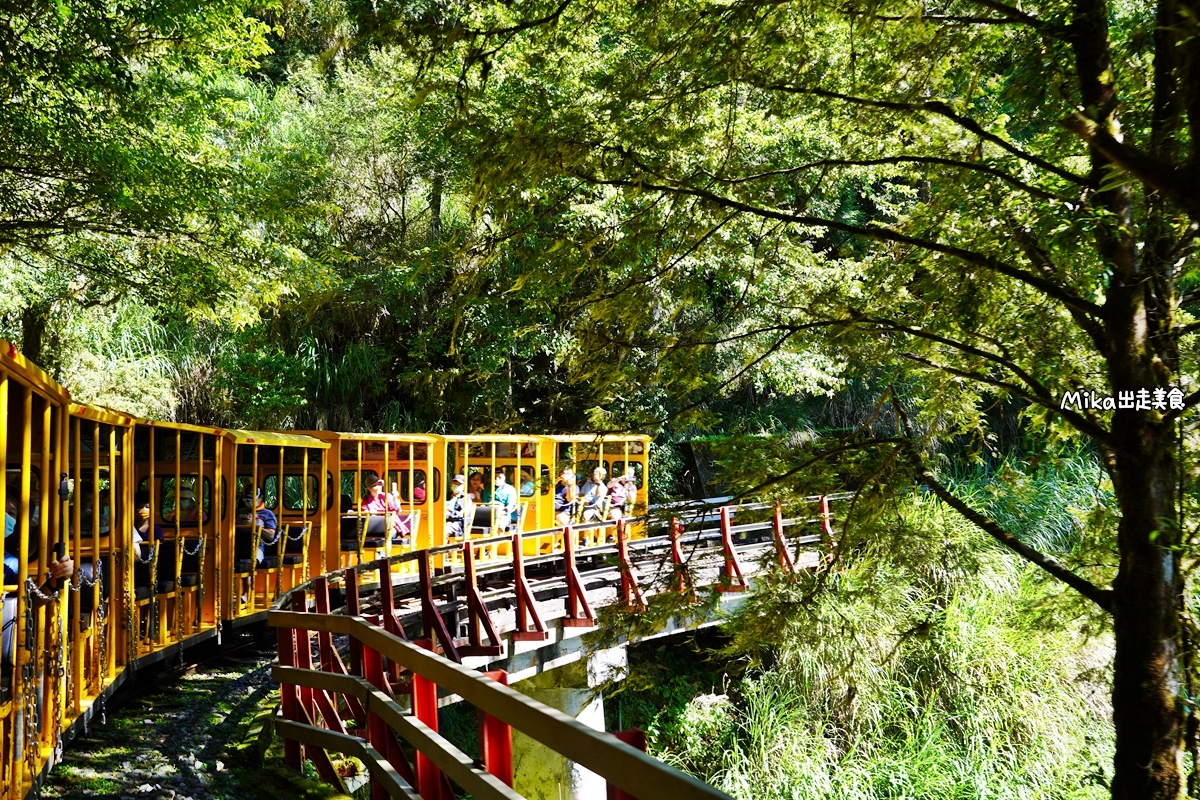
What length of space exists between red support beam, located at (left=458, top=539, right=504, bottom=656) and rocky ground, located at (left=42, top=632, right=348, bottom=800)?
2.15 meters

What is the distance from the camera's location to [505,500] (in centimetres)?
1770

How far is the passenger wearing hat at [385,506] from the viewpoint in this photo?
1545 cm

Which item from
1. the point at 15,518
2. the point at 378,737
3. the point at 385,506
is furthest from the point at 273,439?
the point at 378,737

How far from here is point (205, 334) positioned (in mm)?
25797

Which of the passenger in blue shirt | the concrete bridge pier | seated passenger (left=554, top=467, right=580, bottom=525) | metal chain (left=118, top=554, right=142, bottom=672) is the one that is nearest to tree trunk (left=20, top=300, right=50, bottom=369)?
the passenger in blue shirt

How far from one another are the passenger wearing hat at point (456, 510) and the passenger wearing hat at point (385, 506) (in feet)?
3.43

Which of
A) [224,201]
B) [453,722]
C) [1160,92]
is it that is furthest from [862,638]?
[1160,92]

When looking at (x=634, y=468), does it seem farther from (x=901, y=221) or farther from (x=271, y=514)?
(x=901, y=221)

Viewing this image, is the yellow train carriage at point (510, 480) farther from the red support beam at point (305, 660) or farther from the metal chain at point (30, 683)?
the metal chain at point (30, 683)

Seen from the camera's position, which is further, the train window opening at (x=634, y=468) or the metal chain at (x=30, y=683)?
the train window opening at (x=634, y=468)

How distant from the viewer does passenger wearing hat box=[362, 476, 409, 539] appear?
1545cm

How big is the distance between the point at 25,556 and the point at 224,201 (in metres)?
8.85

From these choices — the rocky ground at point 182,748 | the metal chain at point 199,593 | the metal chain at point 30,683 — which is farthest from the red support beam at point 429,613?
the metal chain at point 30,683

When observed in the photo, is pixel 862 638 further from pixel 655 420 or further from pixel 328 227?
pixel 328 227
